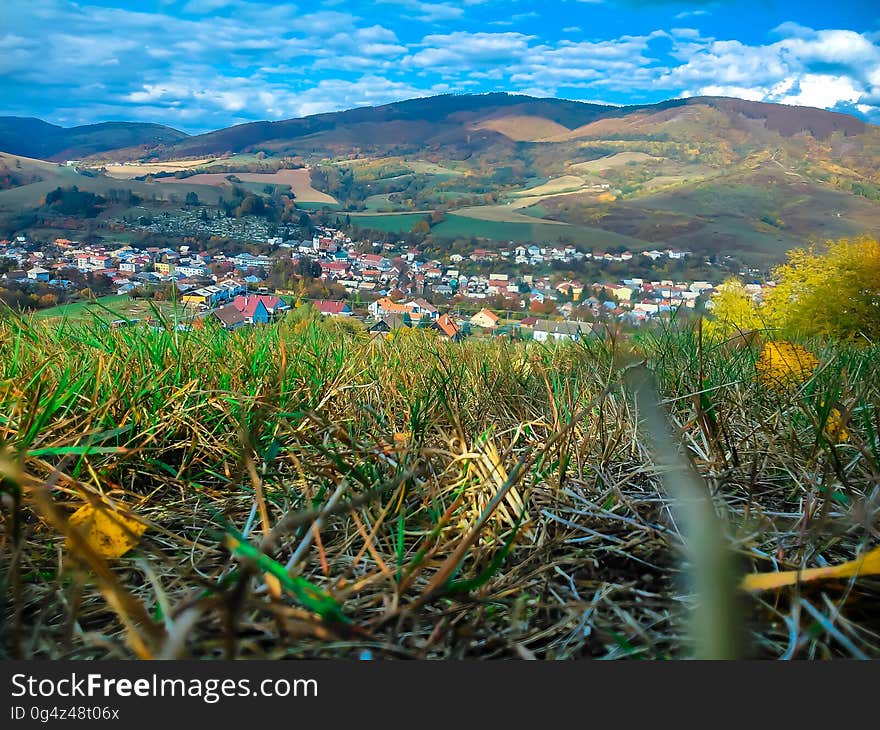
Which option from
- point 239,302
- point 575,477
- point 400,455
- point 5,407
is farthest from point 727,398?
point 239,302

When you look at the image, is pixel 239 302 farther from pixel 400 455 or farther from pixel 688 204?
pixel 688 204

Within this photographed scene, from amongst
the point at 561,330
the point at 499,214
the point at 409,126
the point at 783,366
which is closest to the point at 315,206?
the point at 499,214

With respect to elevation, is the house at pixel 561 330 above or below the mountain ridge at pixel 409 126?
below

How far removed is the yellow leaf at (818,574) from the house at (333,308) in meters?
2.37

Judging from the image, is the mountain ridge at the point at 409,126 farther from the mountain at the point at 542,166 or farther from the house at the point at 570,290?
the house at the point at 570,290

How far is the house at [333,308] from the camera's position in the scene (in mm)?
2873

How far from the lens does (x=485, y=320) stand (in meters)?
3.43

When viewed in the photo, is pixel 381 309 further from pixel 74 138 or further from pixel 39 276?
pixel 74 138

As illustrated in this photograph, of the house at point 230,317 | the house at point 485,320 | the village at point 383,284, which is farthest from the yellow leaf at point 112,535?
the house at point 485,320

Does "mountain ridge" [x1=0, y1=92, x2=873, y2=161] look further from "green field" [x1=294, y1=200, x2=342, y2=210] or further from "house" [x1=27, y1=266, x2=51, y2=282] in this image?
"house" [x1=27, y1=266, x2=51, y2=282]

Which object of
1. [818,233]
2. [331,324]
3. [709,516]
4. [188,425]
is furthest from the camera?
[818,233]

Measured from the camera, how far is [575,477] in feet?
3.31

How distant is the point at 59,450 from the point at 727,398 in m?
1.31

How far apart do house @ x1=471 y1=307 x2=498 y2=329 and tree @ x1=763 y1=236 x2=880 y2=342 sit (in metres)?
6.23
